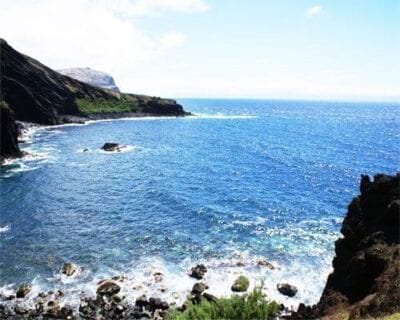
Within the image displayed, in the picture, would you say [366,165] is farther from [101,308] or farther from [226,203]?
[101,308]

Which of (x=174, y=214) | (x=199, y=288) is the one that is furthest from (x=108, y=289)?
(x=174, y=214)

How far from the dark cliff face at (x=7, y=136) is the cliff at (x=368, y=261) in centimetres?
8809

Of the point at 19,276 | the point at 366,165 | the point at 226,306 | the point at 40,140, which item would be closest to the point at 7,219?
the point at 19,276

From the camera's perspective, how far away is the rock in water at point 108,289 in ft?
141

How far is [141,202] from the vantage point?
2869 inches

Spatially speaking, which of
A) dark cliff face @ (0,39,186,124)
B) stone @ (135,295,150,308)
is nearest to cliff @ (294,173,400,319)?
stone @ (135,295,150,308)

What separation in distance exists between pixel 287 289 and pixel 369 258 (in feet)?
48.3

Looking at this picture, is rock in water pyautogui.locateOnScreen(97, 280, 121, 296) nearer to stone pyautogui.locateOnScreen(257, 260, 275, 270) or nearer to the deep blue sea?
the deep blue sea

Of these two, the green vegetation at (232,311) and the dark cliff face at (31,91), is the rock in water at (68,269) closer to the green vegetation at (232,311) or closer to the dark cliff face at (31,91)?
the green vegetation at (232,311)

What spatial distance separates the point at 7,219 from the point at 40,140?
78.4m

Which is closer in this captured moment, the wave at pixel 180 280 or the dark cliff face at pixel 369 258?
the dark cliff face at pixel 369 258

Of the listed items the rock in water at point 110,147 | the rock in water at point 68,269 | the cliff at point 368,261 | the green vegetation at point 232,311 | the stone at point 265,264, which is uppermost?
the cliff at point 368,261

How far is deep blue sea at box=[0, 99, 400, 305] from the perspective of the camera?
47.8 m

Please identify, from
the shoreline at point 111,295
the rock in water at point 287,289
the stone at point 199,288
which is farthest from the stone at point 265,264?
the stone at point 199,288
